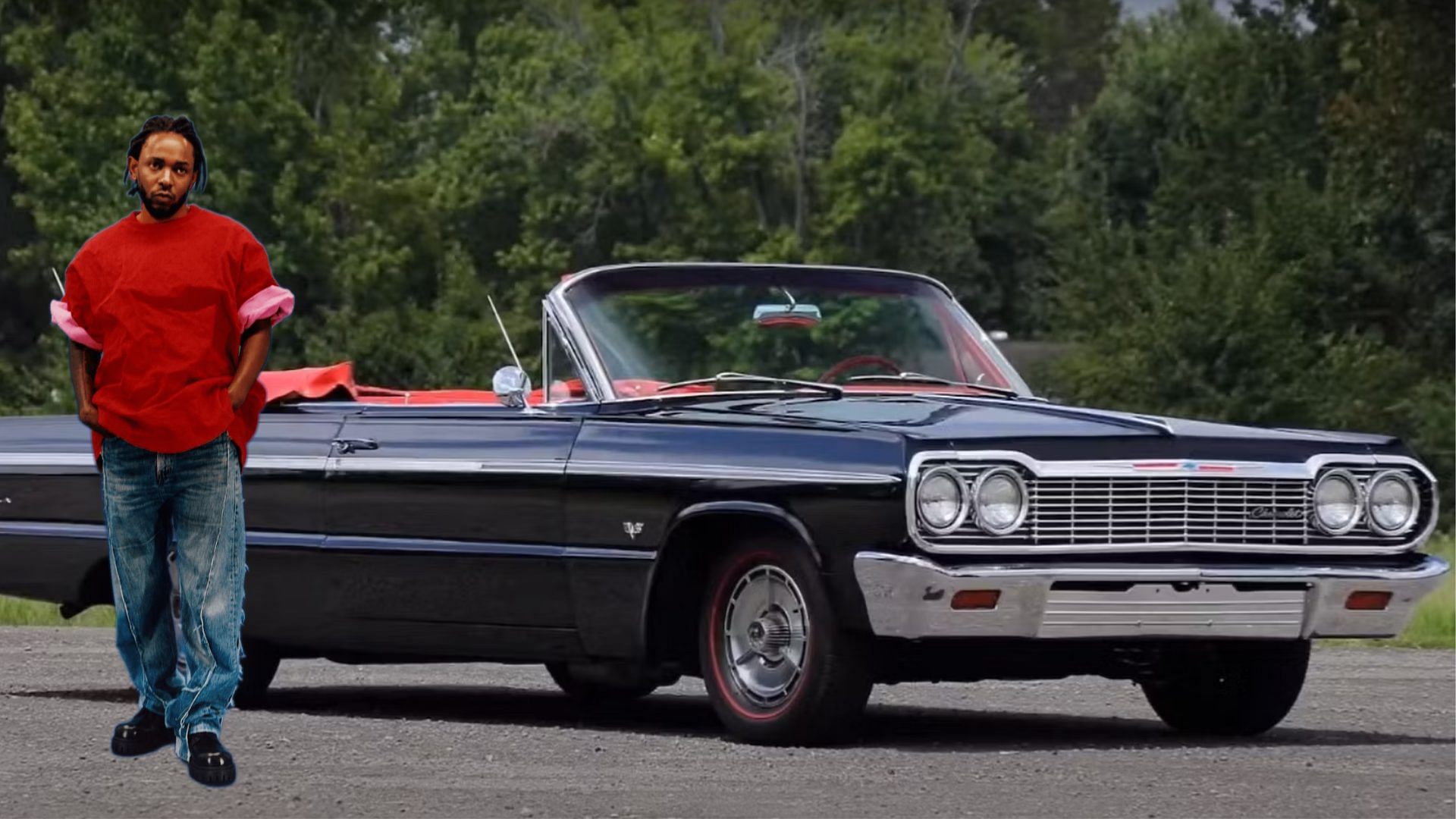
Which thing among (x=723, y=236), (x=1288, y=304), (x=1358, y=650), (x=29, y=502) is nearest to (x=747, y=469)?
(x=29, y=502)

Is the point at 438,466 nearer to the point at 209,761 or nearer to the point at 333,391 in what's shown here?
the point at 333,391

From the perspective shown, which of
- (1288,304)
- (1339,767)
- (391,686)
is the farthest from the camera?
(1288,304)

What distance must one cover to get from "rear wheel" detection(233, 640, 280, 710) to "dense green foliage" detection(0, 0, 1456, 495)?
118 feet

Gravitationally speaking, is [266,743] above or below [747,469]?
below

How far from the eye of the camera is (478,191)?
220 feet

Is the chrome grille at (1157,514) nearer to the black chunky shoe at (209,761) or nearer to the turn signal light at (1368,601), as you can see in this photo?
the turn signal light at (1368,601)

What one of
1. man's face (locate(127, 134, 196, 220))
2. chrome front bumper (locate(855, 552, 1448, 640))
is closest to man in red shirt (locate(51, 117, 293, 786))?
man's face (locate(127, 134, 196, 220))

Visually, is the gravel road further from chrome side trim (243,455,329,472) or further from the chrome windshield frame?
the chrome windshield frame

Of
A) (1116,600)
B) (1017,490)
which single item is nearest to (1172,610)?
(1116,600)

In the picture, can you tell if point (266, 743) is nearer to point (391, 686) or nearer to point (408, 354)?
point (391, 686)

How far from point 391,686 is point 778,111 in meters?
56.5

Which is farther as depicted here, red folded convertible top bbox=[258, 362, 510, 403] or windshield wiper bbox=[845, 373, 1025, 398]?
red folded convertible top bbox=[258, 362, 510, 403]

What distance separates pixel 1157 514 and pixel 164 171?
381 cm

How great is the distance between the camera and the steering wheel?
10500 mm
